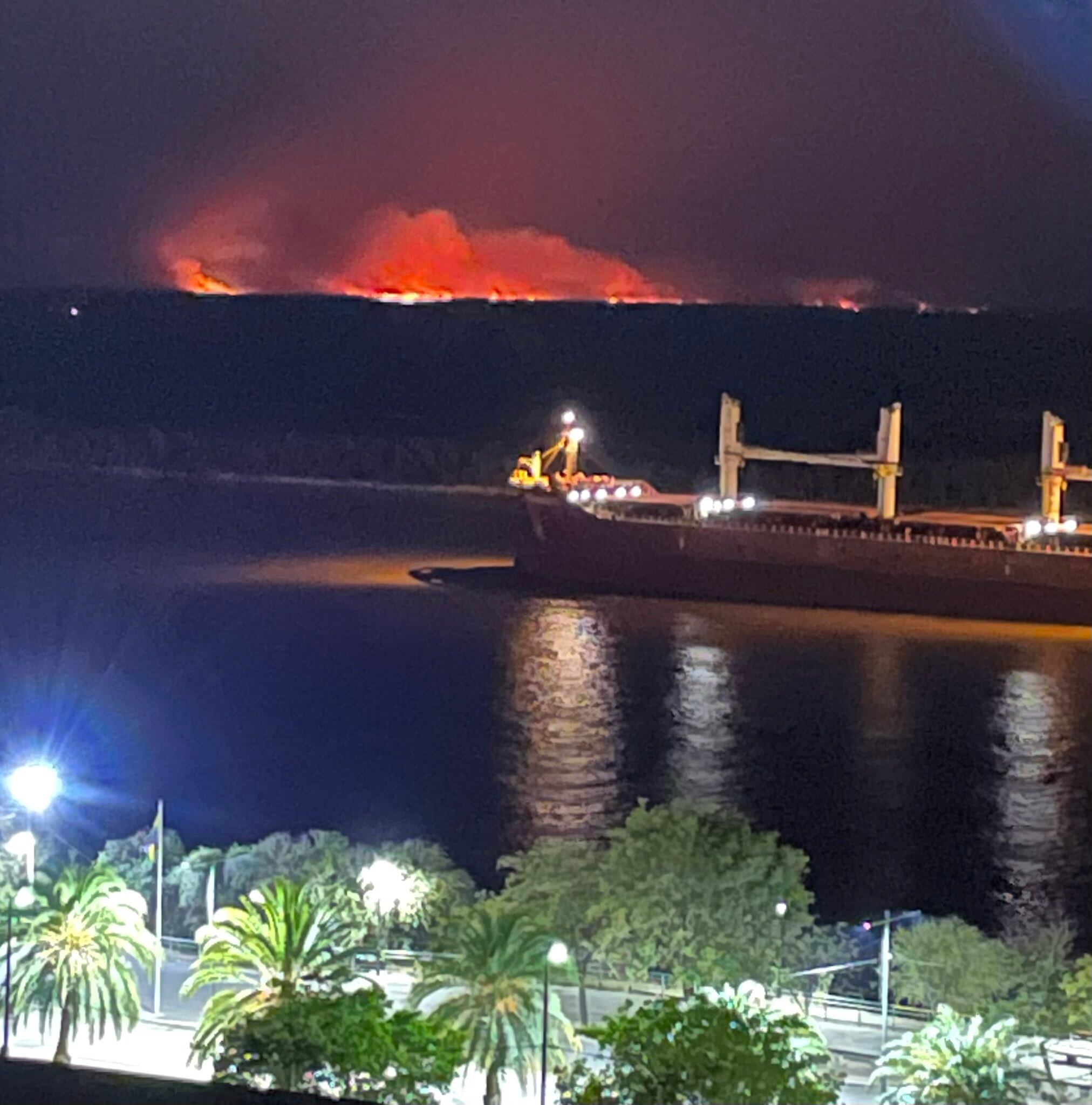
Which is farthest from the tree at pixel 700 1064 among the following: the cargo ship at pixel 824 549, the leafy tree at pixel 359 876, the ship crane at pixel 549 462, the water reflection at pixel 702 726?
the ship crane at pixel 549 462

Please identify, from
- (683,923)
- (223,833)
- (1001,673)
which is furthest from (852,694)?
(683,923)

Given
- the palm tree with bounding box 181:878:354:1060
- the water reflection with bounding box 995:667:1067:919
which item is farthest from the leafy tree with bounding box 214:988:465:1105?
the water reflection with bounding box 995:667:1067:919

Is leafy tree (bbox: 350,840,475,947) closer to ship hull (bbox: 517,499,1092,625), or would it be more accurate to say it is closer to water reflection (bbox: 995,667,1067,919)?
water reflection (bbox: 995,667,1067,919)

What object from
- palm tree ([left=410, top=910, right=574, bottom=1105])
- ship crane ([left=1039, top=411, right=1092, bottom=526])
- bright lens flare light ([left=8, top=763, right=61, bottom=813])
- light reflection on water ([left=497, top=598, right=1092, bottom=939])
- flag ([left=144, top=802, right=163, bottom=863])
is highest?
ship crane ([left=1039, top=411, right=1092, bottom=526])

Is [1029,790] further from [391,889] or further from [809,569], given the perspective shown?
[809,569]

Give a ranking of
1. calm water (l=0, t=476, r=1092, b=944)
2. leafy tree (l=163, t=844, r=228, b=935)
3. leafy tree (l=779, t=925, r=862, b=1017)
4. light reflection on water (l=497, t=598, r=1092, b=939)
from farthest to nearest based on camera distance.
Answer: calm water (l=0, t=476, r=1092, b=944), light reflection on water (l=497, t=598, r=1092, b=939), leafy tree (l=163, t=844, r=228, b=935), leafy tree (l=779, t=925, r=862, b=1017)

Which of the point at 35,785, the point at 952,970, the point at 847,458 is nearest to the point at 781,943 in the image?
the point at 952,970

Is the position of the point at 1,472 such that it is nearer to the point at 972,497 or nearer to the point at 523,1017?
the point at 972,497
